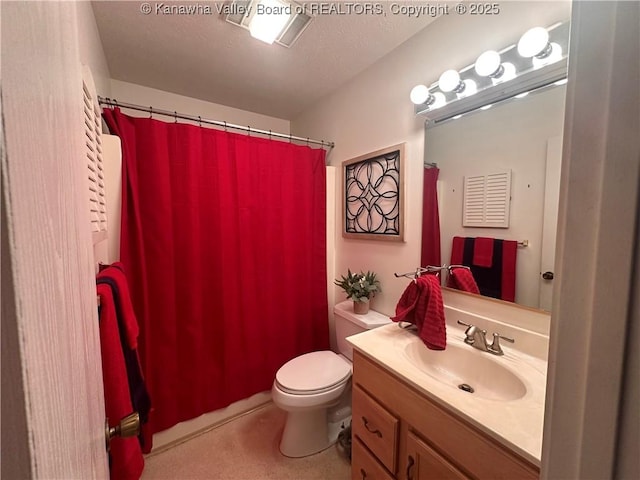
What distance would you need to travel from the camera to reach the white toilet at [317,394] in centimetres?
134

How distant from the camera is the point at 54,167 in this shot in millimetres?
278

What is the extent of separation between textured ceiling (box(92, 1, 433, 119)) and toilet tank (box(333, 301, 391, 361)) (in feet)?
5.27

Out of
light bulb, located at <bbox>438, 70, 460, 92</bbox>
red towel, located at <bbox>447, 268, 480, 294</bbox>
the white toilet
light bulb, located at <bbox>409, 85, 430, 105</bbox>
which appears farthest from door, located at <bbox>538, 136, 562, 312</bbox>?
the white toilet

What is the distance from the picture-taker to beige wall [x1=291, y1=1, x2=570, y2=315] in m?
1.06

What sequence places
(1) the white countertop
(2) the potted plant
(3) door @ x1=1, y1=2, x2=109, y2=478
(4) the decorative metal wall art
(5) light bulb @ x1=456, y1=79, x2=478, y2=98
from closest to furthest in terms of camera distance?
(3) door @ x1=1, y1=2, x2=109, y2=478 → (1) the white countertop → (5) light bulb @ x1=456, y1=79, x2=478, y2=98 → (4) the decorative metal wall art → (2) the potted plant

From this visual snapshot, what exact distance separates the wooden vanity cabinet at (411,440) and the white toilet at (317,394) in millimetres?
273

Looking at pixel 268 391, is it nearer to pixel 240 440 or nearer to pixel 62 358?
pixel 240 440

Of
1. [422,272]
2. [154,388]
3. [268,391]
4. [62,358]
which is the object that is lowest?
[268,391]

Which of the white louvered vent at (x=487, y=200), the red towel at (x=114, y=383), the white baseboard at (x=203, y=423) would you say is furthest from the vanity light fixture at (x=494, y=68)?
the white baseboard at (x=203, y=423)

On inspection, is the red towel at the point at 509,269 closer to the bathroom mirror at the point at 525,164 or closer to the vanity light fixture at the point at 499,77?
the bathroom mirror at the point at 525,164

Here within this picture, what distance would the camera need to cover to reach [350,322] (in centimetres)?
164

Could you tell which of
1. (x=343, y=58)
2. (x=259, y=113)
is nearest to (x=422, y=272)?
(x=343, y=58)

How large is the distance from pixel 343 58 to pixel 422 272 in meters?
1.37

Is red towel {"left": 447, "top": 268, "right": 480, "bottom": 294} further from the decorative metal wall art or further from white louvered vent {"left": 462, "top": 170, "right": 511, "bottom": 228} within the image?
the decorative metal wall art
